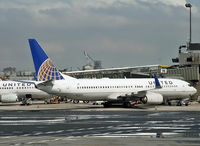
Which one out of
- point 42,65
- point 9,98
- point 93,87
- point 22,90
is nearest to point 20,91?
point 22,90

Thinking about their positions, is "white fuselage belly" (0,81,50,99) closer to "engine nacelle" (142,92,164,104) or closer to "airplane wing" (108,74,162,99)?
"airplane wing" (108,74,162,99)

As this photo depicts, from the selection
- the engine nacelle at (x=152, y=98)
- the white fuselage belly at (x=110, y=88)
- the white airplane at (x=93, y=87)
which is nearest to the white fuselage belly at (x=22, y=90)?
the white airplane at (x=93, y=87)

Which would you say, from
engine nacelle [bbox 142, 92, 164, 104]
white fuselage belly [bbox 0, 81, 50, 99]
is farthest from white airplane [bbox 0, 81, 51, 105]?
engine nacelle [bbox 142, 92, 164, 104]

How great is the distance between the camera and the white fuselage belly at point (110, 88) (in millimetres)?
60088

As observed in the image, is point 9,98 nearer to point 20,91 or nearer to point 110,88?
point 20,91

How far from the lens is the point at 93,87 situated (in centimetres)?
6234

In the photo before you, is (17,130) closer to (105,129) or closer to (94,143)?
(105,129)

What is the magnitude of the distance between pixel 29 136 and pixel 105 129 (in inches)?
269

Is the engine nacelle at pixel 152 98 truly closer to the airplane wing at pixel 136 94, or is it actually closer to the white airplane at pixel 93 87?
the white airplane at pixel 93 87

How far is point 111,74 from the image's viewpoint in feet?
345

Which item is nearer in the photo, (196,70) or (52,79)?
(52,79)

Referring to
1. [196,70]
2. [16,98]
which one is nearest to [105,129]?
[16,98]

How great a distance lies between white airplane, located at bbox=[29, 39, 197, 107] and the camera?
196ft

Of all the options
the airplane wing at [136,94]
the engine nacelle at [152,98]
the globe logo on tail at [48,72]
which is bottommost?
the engine nacelle at [152,98]
